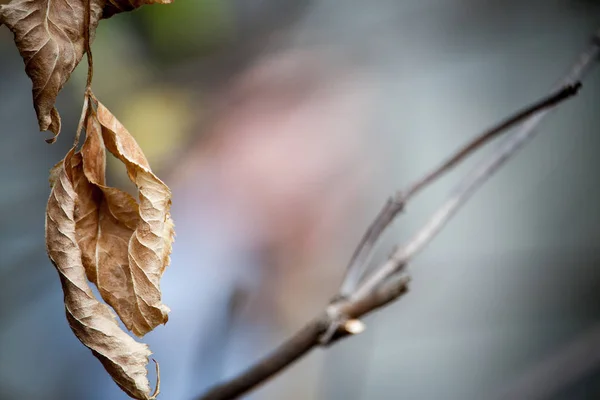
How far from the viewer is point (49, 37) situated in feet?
1.04

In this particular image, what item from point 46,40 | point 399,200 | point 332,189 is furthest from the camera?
point 332,189

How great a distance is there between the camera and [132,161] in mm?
336

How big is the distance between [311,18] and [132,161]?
1.51 feet

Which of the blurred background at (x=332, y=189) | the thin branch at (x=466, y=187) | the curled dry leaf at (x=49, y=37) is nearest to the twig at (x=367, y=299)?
the thin branch at (x=466, y=187)

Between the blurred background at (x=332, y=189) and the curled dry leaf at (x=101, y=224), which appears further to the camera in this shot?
the blurred background at (x=332, y=189)

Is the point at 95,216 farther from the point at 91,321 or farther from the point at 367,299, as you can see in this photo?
the point at 367,299

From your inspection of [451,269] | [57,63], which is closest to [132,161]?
[57,63]

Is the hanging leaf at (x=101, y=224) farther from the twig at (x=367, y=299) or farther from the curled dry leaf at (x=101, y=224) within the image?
the twig at (x=367, y=299)

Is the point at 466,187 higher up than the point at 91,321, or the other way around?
the point at 466,187

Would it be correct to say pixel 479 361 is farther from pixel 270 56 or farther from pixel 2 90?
pixel 2 90

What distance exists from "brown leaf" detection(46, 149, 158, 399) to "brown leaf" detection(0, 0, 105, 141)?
55 millimetres

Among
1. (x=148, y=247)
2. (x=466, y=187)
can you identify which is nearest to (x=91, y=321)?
(x=148, y=247)

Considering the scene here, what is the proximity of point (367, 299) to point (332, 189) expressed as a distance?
34 centimetres

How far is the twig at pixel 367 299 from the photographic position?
1.29 ft
